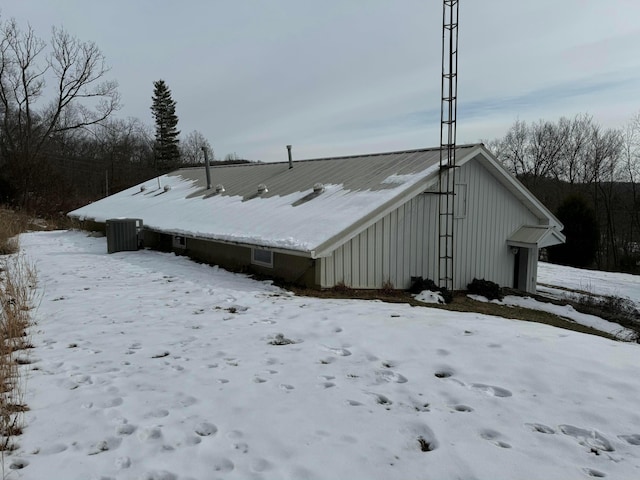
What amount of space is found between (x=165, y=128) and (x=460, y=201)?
46.3m

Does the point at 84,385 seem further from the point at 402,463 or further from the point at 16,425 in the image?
the point at 402,463

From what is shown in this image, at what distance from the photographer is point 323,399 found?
3.67m

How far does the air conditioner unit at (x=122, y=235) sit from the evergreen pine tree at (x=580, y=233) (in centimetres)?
2504

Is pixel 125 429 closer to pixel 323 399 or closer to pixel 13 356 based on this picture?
pixel 323 399

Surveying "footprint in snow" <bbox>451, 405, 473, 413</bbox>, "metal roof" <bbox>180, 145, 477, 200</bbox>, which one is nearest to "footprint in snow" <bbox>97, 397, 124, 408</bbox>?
"footprint in snow" <bbox>451, 405, 473, 413</bbox>

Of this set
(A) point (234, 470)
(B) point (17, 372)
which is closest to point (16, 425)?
(B) point (17, 372)

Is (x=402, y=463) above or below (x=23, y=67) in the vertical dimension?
below

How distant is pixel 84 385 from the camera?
402cm

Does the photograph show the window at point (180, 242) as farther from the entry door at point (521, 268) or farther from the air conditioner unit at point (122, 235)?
the entry door at point (521, 268)


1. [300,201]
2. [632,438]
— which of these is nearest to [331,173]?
[300,201]

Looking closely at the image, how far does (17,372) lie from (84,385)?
28.6 inches

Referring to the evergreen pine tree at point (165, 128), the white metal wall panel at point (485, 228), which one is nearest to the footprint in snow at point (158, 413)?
the white metal wall panel at point (485, 228)

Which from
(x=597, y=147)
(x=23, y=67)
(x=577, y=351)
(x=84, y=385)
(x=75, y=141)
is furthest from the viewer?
(x=75, y=141)

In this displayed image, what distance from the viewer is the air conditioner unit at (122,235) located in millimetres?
13547
